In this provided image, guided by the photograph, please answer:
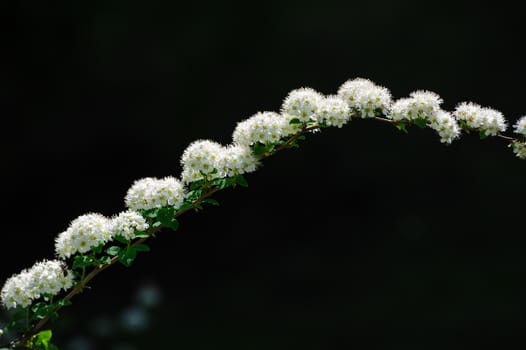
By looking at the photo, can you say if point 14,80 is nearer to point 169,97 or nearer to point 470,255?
point 169,97

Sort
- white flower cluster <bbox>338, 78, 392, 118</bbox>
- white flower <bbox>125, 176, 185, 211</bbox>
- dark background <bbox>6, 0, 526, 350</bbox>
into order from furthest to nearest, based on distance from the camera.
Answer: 1. dark background <bbox>6, 0, 526, 350</bbox>
2. white flower cluster <bbox>338, 78, 392, 118</bbox>
3. white flower <bbox>125, 176, 185, 211</bbox>

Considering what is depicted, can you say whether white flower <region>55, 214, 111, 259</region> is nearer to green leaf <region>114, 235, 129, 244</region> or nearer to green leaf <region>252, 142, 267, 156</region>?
green leaf <region>114, 235, 129, 244</region>

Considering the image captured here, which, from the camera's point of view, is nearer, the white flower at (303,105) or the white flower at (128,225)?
the white flower at (128,225)

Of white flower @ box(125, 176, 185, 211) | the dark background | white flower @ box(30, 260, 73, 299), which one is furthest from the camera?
the dark background

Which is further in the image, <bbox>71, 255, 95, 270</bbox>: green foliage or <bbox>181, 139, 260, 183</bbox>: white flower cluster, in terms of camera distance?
<bbox>181, 139, 260, 183</bbox>: white flower cluster

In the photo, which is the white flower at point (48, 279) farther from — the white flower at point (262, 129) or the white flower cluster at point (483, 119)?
the white flower cluster at point (483, 119)

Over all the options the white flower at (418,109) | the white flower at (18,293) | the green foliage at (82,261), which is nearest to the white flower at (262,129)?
the white flower at (418,109)

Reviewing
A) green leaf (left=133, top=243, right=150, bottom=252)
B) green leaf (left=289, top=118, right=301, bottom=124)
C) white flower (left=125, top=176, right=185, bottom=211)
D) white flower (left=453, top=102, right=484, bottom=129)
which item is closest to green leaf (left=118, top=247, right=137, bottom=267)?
green leaf (left=133, top=243, right=150, bottom=252)

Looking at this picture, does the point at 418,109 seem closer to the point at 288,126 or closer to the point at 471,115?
the point at 471,115
